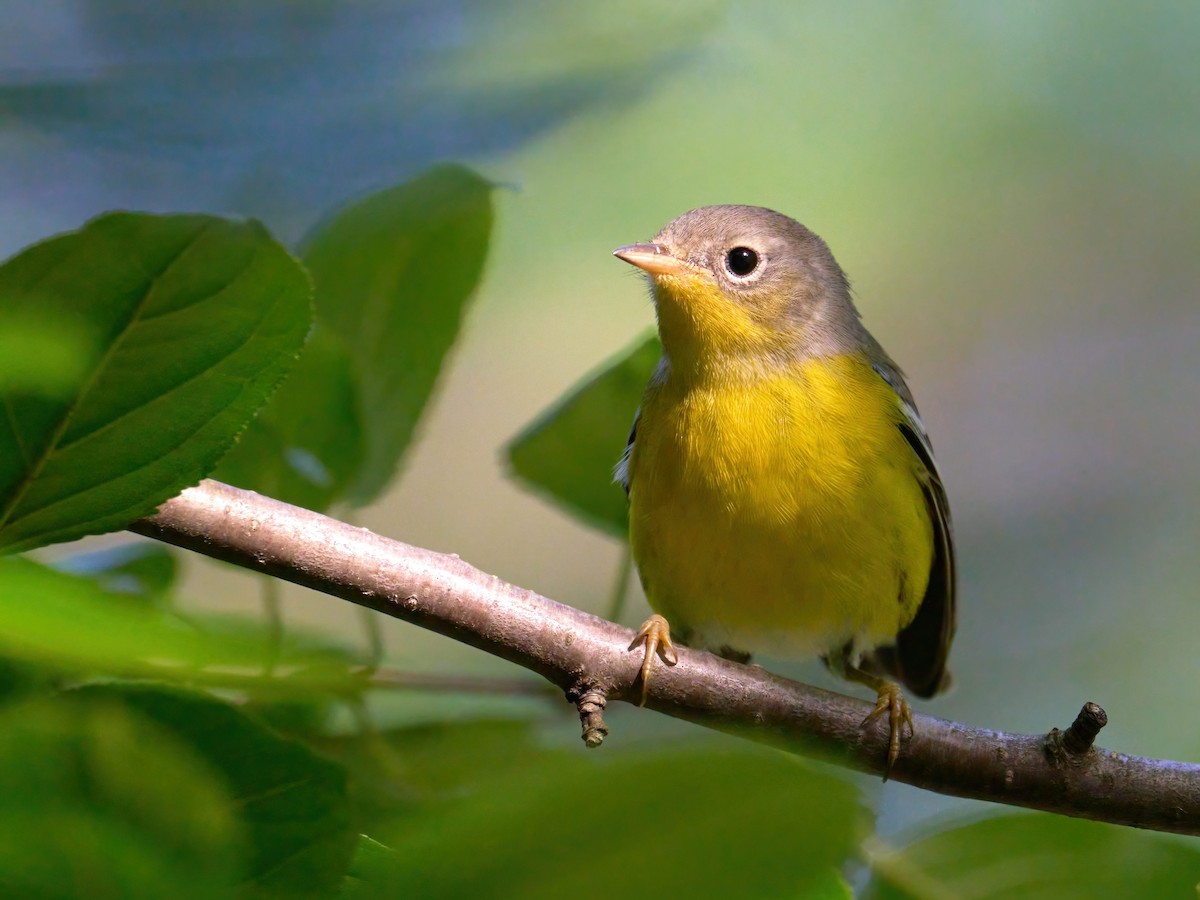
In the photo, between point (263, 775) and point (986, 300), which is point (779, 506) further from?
point (986, 300)

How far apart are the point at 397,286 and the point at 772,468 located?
0.78m

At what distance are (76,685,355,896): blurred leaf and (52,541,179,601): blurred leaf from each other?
47 cm

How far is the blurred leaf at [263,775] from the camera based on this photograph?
2.03ft

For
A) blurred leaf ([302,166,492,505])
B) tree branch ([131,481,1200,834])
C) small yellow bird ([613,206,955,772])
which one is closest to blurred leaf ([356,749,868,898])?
tree branch ([131,481,1200,834])

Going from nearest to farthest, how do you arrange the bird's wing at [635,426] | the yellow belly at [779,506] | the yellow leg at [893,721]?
the yellow leg at [893,721]
the yellow belly at [779,506]
the bird's wing at [635,426]

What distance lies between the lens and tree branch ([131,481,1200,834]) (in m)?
1.12

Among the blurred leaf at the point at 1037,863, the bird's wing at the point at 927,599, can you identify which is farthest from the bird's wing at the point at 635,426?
the blurred leaf at the point at 1037,863

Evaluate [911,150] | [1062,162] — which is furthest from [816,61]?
[1062,162]

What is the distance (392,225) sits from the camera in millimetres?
1310

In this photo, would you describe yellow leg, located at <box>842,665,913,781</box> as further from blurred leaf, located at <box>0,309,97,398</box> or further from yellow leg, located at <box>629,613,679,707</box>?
blurred leaf, located at <box>0,309,97,398</box>

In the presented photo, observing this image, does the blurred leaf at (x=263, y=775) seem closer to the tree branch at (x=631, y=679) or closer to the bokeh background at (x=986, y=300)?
the tree branch at (x=631, y=679)

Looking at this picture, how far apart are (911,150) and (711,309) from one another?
190 inches

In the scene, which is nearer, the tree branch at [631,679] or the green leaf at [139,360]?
the green leaf at [139,360]

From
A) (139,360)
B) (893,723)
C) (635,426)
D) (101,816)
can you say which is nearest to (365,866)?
(101,816)
